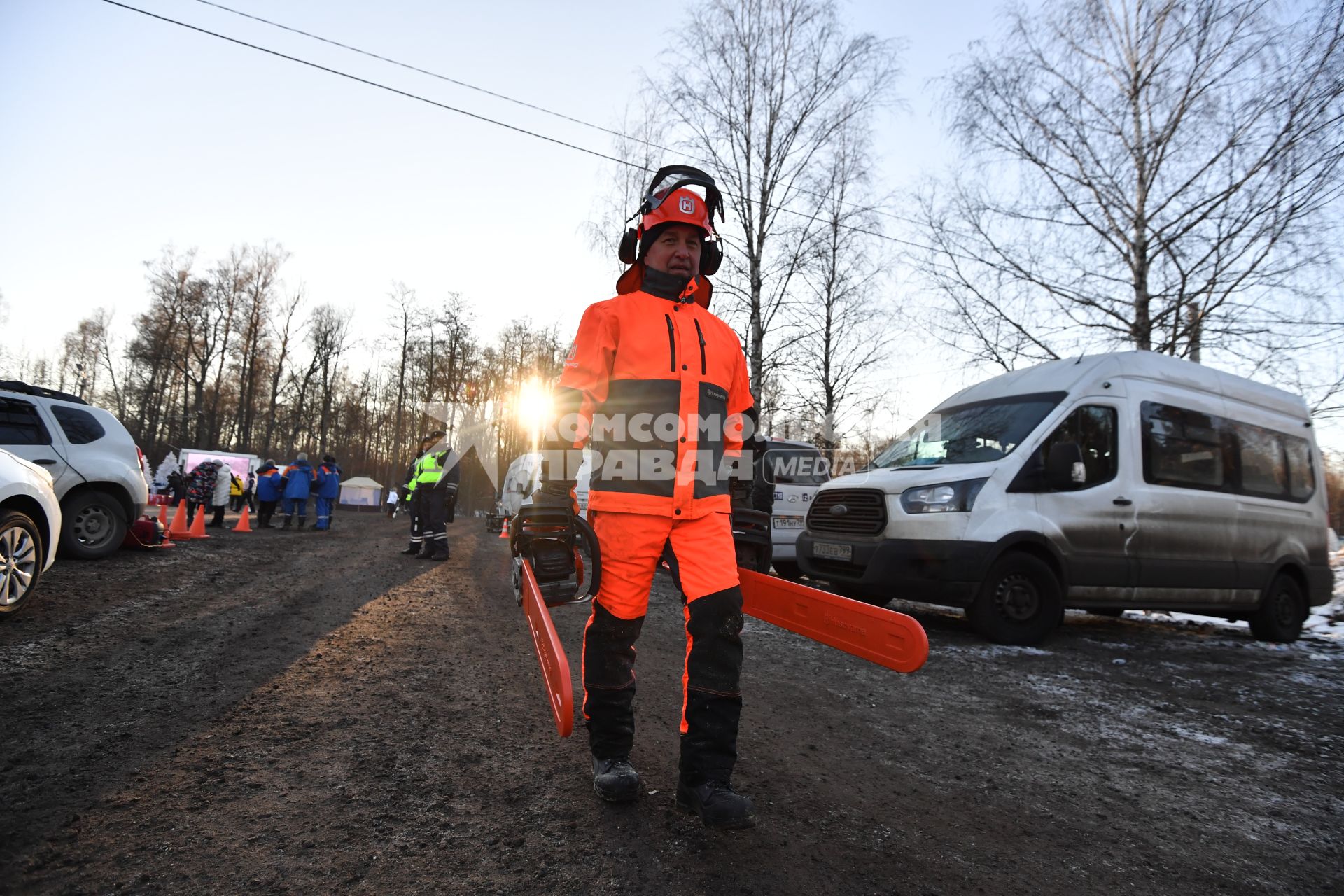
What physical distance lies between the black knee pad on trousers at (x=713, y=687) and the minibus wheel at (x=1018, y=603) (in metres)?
4.12

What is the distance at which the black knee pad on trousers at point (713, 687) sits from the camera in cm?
220

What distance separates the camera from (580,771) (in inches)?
101

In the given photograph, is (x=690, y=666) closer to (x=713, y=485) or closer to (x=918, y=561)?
(x=713, y=485)

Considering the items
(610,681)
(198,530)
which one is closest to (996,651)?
(610,681)

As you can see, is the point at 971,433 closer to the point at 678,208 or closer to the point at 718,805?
the point at 678,208

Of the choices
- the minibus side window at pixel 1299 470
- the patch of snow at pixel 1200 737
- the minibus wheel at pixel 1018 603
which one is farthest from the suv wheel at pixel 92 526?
the minibus side window at pixel 1299 470

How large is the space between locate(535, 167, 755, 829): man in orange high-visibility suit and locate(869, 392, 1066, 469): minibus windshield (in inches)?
175

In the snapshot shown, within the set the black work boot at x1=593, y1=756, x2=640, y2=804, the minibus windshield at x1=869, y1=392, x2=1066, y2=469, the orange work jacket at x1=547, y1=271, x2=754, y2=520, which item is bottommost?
the black work boot at x1=593, y1=756, x2=640, y2=804

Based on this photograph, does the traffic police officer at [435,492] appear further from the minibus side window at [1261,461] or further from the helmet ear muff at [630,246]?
the minibus side window at [1261,461]

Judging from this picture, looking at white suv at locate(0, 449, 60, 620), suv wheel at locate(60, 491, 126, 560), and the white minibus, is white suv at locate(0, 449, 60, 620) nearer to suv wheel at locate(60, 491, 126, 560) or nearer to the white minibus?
suv wheel at locate(60, 491, 126, 560)

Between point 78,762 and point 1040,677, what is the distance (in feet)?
17.5

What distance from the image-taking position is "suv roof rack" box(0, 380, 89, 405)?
277 inches

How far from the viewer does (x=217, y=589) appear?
248 inches

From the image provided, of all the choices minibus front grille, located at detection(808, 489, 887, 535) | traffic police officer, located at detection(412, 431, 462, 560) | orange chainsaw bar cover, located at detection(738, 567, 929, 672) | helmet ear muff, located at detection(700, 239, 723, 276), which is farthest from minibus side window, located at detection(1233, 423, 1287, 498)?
traffic police officer, located at detection(412, 431, 462, 560)
